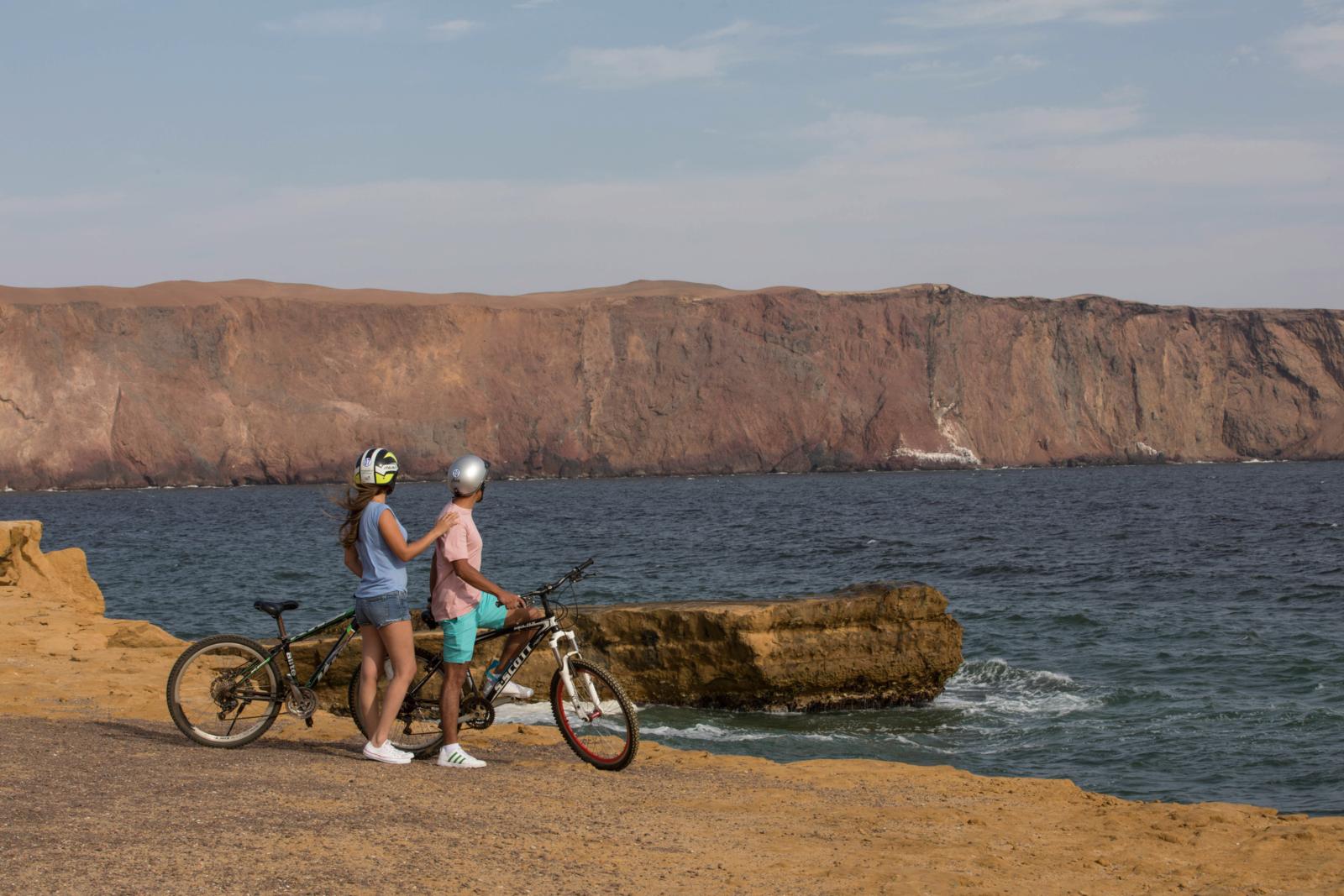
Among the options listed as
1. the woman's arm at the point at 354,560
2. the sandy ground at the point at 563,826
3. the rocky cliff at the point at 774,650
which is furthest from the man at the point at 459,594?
the rocky cliff at the point at 774,650

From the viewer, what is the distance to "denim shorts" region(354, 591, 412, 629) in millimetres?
7832

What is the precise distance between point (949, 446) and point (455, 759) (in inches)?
4651

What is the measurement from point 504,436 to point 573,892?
4389 inches

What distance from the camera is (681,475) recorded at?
119375 millimetres

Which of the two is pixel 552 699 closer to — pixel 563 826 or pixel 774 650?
pixel 563 826

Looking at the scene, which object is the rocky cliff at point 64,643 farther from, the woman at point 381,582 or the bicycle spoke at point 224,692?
the woman at point 381,582

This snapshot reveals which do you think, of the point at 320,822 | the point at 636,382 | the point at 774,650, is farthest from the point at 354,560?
the point at 636,382

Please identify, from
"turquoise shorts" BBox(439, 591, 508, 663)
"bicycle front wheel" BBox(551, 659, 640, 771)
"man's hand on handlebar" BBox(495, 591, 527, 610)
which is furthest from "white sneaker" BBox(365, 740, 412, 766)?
"man's hand on handlebar" BBox(495, 591, 527, 610)

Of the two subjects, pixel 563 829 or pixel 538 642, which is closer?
pixel 563 829

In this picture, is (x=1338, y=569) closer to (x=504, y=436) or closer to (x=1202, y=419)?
(x=504, y=436)

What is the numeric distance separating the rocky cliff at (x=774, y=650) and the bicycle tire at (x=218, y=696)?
15.8ft

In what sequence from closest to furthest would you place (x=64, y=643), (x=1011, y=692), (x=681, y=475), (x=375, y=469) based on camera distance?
(x=375, y=469) → (x=64, y=643) → (x=1011, y=692) → (x=681, y=475)

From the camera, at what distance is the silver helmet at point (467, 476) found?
26.1ft

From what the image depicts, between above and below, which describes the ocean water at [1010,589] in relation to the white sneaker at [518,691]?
below
